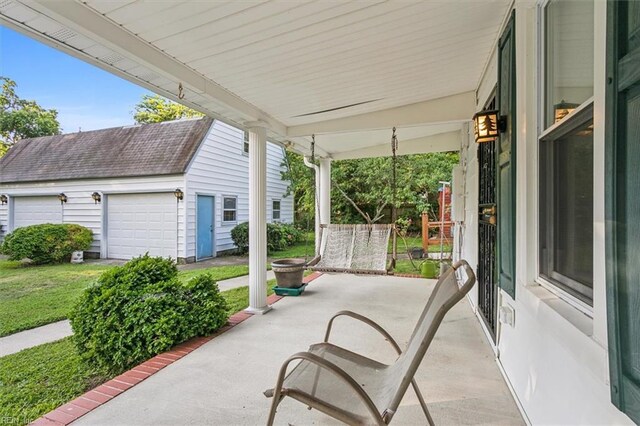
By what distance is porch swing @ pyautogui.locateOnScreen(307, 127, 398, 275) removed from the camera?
4316 mm

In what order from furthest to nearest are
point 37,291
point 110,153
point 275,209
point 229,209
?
point 275,209, point 229,209, point 110,153, point 37,291

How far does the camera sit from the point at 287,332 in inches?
141

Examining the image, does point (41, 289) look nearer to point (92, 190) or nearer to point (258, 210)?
point (92, 190)

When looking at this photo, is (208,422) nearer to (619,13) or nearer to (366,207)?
(619,13)

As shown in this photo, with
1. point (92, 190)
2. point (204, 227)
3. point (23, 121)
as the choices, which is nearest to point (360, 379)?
point (204, 227)

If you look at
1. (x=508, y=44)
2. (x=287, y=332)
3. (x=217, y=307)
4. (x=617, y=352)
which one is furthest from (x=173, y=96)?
(x=617, y=352)

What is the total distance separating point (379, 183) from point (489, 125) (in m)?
8.67

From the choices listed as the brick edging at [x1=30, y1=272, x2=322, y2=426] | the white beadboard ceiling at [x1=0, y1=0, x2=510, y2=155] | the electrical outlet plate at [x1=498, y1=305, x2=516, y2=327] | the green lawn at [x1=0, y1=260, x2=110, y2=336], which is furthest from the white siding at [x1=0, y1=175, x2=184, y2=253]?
the electrical outlet plate at [x1=498, y1=305, x2=516, y2=327]

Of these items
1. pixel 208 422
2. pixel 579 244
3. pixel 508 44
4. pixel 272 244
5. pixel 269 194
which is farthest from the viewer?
pixel 269 194

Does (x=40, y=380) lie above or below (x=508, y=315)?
below

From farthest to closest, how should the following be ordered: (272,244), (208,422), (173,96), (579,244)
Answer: (272,244)
(173,96)
(208,422)
(579,244)

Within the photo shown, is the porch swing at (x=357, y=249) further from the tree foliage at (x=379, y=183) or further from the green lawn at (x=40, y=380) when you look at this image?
the tree foliage at (x=379, y=183)

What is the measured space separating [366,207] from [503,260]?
9.80m

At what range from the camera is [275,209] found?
1245 cm
